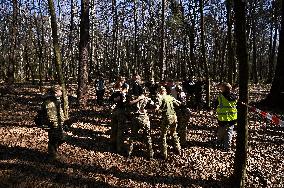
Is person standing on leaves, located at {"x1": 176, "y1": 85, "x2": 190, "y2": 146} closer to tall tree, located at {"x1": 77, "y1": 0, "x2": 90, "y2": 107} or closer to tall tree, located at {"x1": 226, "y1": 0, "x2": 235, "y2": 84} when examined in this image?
tall tree, located at {"x1": 77, "y1": 0, "x2": 90, "y2": 107}

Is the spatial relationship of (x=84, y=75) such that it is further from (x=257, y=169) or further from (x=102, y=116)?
(x=257, y=169)

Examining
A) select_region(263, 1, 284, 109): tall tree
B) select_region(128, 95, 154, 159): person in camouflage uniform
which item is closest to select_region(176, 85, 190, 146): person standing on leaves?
select_region(128, 95, 154, 159): person in camouflage uniform

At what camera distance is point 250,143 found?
37.5ft

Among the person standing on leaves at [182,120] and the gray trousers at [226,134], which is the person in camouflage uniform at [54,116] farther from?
the gray trousers at [226,134]

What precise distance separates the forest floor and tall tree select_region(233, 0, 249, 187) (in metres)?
0.69

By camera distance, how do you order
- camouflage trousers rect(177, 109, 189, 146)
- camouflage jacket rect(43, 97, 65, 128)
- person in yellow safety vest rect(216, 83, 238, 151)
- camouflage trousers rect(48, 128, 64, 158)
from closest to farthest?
camouflage jacket rect(43, 97, 65, 128) → camouflage trousers rect(48, 128, 64, 158) → person in yellow safety vest rect(216, 83, 238, 151) → camouflage trousers rect(177, 109, 189, 146)

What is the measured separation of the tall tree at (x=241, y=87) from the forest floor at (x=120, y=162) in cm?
69

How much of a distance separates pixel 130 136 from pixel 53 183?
119 inches

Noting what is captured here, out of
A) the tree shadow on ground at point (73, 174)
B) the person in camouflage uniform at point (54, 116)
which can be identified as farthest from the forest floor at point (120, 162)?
the person in camouflage uniform at point (54, 116)

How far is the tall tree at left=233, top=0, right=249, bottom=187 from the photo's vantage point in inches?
288

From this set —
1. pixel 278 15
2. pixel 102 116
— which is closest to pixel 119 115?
pixel 102 116

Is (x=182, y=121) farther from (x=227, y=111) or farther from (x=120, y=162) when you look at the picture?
(x=120, y=162)

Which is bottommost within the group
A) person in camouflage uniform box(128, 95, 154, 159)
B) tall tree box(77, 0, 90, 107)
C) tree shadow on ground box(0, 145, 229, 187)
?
tree shadow on ground box(0, 145, 229, 187)

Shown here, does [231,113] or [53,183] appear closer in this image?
[53,183]
